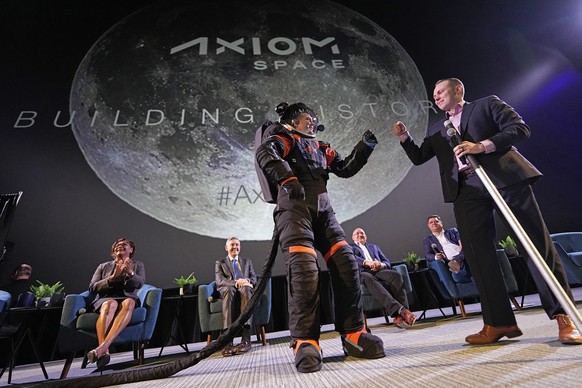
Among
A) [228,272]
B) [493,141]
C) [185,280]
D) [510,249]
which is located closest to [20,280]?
[185,280]

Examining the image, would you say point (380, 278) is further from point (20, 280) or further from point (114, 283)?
point (20, 280)

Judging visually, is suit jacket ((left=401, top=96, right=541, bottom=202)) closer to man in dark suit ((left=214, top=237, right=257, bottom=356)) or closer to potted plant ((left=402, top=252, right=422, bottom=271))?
man in dark suit ((left=214, top=237, right=257, bottom=356))

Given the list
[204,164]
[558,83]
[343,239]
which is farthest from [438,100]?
[558,83]

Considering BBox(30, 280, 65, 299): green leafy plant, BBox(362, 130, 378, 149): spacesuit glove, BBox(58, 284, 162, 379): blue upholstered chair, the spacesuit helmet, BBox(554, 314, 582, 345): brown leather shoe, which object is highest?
the spacesuit helmet

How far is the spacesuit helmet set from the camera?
85.4 inches

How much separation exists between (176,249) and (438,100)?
4.44 m

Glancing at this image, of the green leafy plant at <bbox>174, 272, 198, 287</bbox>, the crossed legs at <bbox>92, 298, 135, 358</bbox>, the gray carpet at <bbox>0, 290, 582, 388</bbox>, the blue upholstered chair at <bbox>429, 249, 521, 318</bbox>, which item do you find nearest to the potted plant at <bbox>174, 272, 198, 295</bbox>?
the green leafy plant at <bbox>174, 272, 198, 287</bbox>

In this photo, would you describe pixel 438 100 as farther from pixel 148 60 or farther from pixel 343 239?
pixel 148 60

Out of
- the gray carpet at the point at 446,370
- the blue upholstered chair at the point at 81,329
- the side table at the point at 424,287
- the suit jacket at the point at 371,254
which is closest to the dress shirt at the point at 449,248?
the suit jacket at the point at 371,254

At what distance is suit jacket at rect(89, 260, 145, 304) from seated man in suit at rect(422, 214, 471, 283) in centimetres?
357

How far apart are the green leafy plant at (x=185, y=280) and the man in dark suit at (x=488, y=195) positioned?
3884 millimetres

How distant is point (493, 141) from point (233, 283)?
3.12 metres

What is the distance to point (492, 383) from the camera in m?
1.01

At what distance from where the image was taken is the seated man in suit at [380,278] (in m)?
3.49
